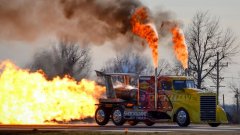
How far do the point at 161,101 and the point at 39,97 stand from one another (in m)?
10.9

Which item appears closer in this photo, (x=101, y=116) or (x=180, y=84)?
(x=180, y=84)

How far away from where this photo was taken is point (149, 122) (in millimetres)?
55688

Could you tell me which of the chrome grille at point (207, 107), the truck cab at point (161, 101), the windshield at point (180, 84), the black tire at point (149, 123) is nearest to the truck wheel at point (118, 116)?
the truck cab at point (161, 101)

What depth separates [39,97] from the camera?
194 ft

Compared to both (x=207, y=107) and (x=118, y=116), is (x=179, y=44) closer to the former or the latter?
(x=207, y=107)

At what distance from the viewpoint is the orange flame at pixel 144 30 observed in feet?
179

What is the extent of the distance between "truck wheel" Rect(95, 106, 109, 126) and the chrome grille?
25.3 ft

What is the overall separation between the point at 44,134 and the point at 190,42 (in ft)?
157

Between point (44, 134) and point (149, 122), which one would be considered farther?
point (149, 122)

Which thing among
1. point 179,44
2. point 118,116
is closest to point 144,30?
point 179,44

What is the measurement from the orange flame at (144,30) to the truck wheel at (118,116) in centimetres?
443

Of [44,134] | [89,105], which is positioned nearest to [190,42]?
[89,105]

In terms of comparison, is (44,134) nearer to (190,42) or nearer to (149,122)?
(149,122)

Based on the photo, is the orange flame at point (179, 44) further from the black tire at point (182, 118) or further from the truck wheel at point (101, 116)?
the truck wheel at point (101, 116)
